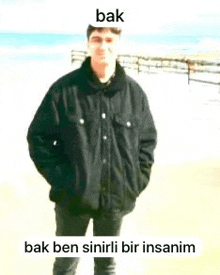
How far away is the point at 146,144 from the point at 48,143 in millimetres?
555

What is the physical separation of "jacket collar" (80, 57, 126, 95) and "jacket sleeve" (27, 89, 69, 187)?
0.20 metres

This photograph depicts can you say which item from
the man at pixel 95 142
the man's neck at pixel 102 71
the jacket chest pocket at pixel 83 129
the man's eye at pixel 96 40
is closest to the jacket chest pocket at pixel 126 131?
the man at pixel 95 142

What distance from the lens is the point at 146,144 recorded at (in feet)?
9.25

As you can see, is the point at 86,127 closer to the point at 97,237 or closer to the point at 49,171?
the point at 49,171

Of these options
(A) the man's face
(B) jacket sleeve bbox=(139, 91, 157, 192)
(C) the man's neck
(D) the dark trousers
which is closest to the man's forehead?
(A) the man's face

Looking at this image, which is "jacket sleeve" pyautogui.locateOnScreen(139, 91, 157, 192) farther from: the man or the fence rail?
the fence rail

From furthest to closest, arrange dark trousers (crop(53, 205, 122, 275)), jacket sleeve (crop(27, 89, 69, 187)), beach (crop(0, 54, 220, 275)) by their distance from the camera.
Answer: beach (crop(0, 54, 220, 275))
dark trousers (crop(53, 205, 122, 275))
jacket sleeve (crop(27, 89, 69, 187))

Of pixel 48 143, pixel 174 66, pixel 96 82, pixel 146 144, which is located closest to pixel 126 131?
pixel 146 144

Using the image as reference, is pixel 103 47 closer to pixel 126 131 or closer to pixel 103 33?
pixel 103 33

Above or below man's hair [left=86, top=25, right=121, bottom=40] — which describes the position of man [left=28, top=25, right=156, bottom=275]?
below

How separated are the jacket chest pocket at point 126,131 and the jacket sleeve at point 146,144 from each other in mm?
43

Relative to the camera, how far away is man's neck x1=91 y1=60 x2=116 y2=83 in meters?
2.81

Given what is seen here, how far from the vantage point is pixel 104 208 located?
2762mm

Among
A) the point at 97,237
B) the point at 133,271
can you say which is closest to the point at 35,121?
the point at 97,237
